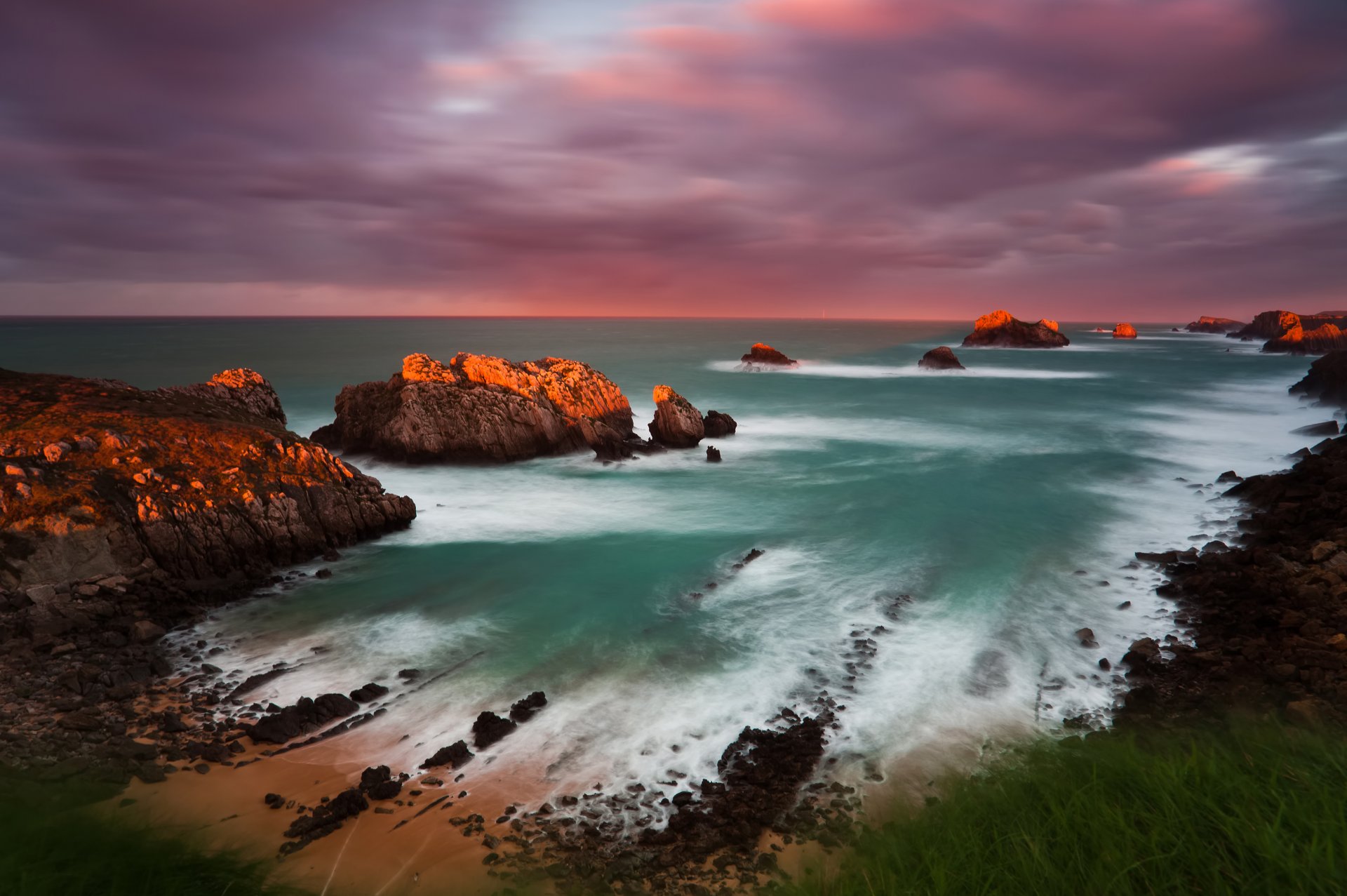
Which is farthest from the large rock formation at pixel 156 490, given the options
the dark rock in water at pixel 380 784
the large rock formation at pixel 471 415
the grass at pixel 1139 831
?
the grass at pixel 1139 831

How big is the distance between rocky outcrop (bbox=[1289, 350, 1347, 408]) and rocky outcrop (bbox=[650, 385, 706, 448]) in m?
44.0

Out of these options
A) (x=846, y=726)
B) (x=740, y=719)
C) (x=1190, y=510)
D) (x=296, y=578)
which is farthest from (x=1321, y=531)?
(x=296, y=578)

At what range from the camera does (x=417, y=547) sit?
696 inches

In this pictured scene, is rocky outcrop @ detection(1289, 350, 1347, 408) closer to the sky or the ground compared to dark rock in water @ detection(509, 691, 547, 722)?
closer to the sky

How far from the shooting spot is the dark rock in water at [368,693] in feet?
32.9

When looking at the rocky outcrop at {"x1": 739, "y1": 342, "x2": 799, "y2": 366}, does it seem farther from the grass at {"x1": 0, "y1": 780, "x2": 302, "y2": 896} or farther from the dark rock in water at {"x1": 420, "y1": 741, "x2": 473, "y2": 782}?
the grass at {"x1": 0, "y1": 780, "x2": 302, "y2": 896}

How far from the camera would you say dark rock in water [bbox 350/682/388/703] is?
10039 mm

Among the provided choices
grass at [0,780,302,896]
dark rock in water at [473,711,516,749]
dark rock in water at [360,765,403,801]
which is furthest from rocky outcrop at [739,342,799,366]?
grass at [0,780,302,896]

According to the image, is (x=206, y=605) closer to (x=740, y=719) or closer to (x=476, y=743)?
(x=476, y=743)

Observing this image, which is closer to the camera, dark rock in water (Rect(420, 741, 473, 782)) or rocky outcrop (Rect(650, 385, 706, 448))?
dark rock in water (Rect(420, 741, 473, 782))

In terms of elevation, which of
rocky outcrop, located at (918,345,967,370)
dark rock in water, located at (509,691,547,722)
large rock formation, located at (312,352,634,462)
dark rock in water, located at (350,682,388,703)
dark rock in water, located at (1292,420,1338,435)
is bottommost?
dark rock in water, located at (509,691,547,722)

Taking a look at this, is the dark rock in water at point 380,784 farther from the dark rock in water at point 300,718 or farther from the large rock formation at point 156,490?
the large rock formation at point 156,490

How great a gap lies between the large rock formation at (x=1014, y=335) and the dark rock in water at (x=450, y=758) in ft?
463

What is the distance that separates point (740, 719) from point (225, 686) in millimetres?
7521
